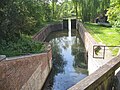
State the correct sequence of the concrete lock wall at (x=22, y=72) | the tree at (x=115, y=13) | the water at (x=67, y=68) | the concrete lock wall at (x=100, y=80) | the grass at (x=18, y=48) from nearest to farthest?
the concrete lock wall at (x=100, y=80) < the concrete lock wall at (x=22, y=72) < the grass at (x=18, y=48) < the water at (x=67, y=68) < the tree at (x=115, y=13)

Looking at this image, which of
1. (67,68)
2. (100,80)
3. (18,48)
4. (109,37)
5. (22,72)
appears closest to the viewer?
(100,80)

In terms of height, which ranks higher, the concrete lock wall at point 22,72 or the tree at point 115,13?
the tree at point 115,13

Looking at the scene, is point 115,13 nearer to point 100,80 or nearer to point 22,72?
point 22,72

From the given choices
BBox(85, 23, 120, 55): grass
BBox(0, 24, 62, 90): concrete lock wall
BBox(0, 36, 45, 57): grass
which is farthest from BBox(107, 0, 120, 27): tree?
BBox(0, 24, 62, 90): concrete lock wall

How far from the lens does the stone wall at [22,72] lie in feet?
27.6

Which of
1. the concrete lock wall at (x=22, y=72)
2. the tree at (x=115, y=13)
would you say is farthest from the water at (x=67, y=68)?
the tree at (x=115, y=13)

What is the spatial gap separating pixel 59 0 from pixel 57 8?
2.80 m

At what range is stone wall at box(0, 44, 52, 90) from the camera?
8.40 meters

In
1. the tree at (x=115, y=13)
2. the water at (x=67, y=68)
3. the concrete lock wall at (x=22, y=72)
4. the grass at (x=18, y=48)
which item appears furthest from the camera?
the tree at (x=115, y=13)

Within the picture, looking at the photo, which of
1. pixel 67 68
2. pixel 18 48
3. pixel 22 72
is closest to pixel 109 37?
pixel 67 68

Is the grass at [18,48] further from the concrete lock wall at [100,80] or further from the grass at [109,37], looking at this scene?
the concrete lock wall at [100,80]

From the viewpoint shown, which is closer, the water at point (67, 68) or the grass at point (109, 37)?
the water at point (67, 68)

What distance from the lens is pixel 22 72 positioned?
10062mm

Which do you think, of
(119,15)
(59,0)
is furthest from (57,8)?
(119,15)
